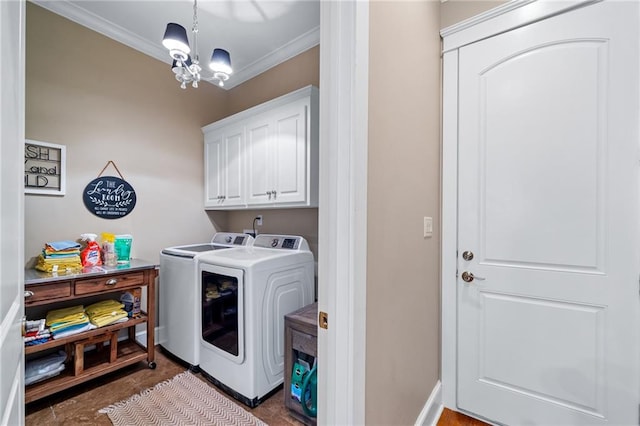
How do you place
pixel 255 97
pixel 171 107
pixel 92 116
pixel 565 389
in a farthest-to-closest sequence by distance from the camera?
pixel 255 97, pixel 171 107, pixel 92 116, pixel 565 389

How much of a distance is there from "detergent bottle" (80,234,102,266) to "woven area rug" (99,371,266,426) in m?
1.04

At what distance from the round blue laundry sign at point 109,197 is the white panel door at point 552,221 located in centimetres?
279

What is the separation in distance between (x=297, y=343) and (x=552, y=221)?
1.57 meters

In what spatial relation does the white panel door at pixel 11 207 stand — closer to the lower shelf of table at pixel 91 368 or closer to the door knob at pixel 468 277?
the lower shelf of table at pixel 91 368

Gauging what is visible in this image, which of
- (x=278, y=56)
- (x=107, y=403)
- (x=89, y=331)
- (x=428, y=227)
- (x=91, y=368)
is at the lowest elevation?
(x=107, y=403)

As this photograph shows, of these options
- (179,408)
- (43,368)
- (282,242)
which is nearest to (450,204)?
(282,242)

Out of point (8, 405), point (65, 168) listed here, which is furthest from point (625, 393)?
point (65, 168)

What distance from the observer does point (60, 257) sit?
1.97m

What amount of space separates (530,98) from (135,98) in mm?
3148

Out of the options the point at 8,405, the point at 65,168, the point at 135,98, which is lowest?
the point at 8,405

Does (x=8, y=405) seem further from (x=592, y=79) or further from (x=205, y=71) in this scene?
(x=205, y=71)

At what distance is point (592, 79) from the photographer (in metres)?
1.32

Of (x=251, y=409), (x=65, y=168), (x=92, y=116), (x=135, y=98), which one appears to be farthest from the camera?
(x=135, y=98)

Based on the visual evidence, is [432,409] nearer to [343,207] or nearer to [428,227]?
[428,227]
